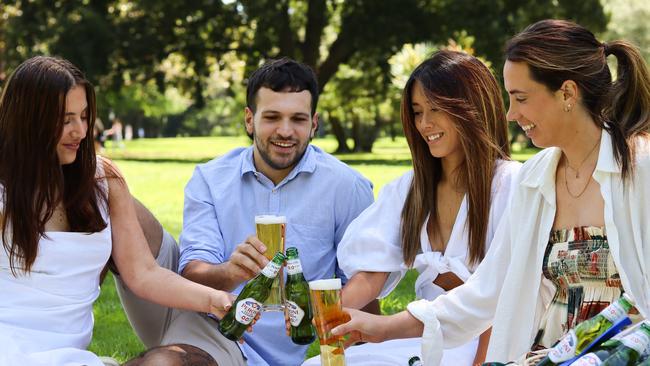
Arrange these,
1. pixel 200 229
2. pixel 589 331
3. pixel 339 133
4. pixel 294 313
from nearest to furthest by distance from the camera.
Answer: pixel 589 331 → pixel 294 313 → pixel 200 229 → pixel 339 133

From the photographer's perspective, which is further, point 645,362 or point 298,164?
point 298,164

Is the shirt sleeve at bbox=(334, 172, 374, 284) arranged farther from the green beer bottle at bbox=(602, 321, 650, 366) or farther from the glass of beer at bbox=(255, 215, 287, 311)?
the green beer bottle at bbox=(602, 321, 650, 366)

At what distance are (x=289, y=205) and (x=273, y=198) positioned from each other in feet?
0.33

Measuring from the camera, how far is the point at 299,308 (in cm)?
406

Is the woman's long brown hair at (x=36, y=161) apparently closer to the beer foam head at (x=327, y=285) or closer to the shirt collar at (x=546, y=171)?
the beer foam head at (x=327, y=285)

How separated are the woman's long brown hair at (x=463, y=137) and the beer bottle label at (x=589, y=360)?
5.52 feet

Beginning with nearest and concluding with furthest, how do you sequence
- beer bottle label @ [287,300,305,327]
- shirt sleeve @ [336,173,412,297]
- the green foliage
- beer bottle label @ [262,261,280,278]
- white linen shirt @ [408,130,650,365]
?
white linen shirt @ [408,130,650,365] → beer bottle label @ [262,261,280,278] → beer bottle label @ [287,300,305,327] → shirt sleeve @ [336,173,412,297] → the green foliage

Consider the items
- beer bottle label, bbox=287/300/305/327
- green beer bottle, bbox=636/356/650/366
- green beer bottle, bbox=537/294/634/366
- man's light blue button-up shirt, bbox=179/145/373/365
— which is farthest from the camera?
man's light blue button-up shirt, bbox=179/145/373/365

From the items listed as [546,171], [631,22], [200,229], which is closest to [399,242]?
[546,171]

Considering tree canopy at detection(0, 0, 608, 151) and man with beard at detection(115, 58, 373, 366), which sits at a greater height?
tree canopy at detection(0, 0, 608, 151)

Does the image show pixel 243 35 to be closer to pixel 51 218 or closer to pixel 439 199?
pixel 439 199

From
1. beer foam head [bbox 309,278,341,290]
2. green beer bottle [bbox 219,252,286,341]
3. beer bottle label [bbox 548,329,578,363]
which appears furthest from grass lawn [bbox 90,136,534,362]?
beer bottle label [bbox 548,329,578,363]

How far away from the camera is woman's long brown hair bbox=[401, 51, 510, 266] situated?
4254mm

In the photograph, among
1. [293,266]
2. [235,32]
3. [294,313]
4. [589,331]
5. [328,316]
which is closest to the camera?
[589,331]
